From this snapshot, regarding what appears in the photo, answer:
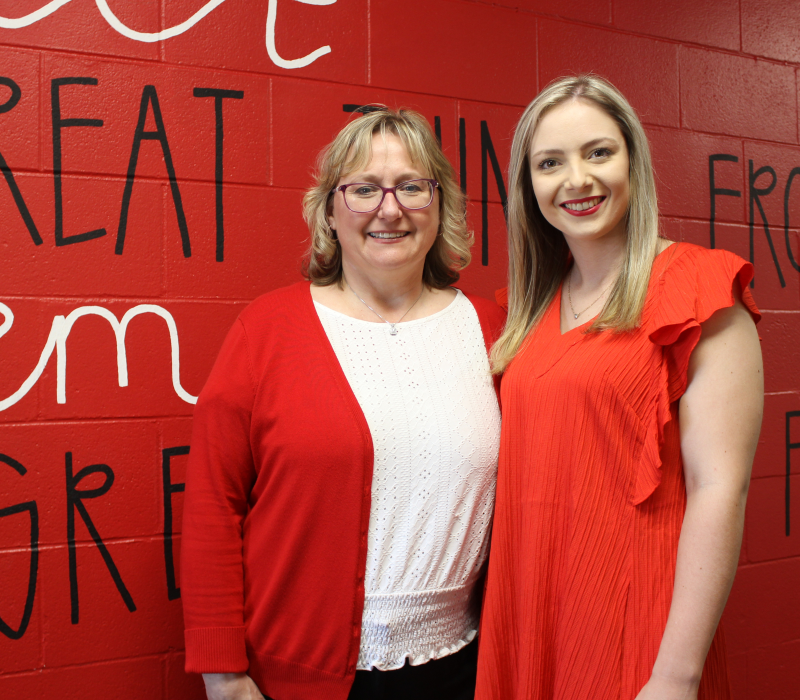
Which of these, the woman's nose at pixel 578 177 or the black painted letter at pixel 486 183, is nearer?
the woman's nose at pixel 578 177

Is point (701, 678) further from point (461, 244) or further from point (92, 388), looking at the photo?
point (92, 388)

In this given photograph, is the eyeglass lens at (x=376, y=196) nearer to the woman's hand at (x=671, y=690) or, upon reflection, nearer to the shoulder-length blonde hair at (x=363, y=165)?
the shoulder-length blonde hair at (x=363, y=165)

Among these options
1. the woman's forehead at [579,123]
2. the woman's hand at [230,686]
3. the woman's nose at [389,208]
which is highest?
the woman's forehead at [579,123]

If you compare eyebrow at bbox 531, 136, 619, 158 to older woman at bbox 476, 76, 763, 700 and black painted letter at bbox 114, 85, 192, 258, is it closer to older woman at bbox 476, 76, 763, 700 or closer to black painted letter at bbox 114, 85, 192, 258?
older woman at bbox 476, 76, 763, 700

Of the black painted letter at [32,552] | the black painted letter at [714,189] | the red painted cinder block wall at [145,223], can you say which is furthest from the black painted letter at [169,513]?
the black painted letter at [714,189]

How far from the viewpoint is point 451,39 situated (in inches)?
68.8

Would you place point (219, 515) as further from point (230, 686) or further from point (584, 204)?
point (584, 204)

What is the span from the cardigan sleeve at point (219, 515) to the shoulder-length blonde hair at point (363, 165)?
30 cm

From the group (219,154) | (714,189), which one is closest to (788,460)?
(714,189)

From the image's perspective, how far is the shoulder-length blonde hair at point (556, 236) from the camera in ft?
3.54

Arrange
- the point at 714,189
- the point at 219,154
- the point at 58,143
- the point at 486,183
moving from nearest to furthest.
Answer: the point at 58,143, the point at 219,154, the point at 486,183, the point at 714,189

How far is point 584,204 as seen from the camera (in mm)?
1123

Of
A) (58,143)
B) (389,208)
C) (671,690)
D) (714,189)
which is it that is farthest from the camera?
(714,189)

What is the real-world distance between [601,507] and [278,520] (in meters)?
0.55
